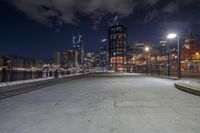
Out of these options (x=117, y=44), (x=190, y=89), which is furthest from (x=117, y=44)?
(x=190, y=89)

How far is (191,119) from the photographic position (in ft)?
21.2

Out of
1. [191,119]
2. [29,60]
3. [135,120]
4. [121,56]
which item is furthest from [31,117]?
[121,56]

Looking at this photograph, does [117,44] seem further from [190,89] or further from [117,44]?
[190,89]

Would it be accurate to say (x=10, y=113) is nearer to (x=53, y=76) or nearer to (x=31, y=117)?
(x=31, y=117)

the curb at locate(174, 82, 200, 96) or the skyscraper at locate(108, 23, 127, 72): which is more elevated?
the skyscraper at locate(108, 23, 127, 72)

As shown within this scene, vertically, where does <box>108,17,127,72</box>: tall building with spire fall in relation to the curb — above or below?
above

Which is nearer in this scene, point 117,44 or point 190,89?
point 190,89

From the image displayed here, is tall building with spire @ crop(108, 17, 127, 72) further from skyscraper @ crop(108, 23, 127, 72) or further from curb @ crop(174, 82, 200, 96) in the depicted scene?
curb @ crop(174, 82, 200, 96)

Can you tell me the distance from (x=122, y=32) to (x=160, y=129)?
7354 inches

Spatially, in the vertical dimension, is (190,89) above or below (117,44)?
below

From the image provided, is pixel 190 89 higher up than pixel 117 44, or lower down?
lower down

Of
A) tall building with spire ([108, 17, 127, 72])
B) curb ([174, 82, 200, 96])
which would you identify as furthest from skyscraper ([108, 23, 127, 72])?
curb ([174, 82, 200, 96])

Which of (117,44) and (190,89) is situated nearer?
(190,89)

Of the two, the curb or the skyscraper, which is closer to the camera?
the curb
